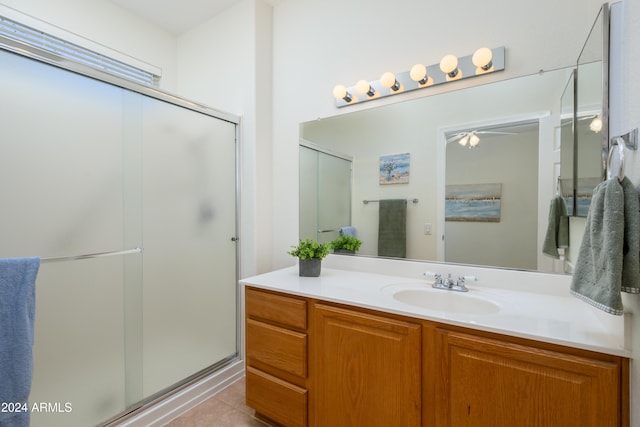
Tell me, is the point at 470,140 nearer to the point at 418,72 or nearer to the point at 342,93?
the point at 418,72

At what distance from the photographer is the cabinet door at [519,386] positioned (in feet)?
2.72

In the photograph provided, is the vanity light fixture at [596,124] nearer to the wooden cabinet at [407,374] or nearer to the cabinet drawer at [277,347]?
the wooden cabinet at [407,374]

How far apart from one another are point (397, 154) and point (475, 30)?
28.4 inches

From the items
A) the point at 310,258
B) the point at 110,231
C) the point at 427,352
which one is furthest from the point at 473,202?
the point at 110,231

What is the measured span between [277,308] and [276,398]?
1.56 ft

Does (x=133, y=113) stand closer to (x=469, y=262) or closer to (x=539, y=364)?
(x=469, y=262)

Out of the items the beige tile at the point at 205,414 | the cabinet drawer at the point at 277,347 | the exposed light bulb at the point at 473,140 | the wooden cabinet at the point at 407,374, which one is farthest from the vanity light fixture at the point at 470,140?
the beige tile at the point at 205,414

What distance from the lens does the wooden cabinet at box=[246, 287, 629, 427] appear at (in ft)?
2.81

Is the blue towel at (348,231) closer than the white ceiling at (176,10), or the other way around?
the blue towel at (348,231)

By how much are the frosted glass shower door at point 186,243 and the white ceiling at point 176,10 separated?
3.08 feet

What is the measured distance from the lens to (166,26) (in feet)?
7.99

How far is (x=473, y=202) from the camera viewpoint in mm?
1512

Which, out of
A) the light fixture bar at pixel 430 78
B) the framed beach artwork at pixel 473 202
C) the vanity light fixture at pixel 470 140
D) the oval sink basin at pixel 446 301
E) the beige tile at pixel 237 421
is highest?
the light fixture bar at pixel 430 78

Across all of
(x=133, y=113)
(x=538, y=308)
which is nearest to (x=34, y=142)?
(x=133, y=113)
